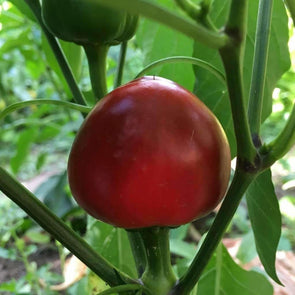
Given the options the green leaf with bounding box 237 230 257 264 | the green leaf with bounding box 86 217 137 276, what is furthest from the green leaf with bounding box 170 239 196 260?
the green leaf with bounding box 86 217 137 276

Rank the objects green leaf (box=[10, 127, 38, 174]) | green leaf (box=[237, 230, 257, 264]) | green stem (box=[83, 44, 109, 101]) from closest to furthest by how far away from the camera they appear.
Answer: green stem (box=[83, 44, 109, 101]) → green leaf (box=[237, 230, 257, 264]) → green leaf (box=[10, 127, 38, 174])

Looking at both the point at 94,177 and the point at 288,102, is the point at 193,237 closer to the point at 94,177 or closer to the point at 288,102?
the point at 288,102

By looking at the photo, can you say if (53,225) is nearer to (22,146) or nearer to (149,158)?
(149,158)

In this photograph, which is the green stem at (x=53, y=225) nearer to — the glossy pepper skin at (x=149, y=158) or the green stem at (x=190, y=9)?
the glossy pepper skin at (x=149, y=158)

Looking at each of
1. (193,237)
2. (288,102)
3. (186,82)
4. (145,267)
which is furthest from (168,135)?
(288,102)

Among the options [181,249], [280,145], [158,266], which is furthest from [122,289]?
[181,249]

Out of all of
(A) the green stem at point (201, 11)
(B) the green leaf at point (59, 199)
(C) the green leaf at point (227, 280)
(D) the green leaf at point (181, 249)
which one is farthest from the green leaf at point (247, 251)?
(A) the green stem at point (201, 11)

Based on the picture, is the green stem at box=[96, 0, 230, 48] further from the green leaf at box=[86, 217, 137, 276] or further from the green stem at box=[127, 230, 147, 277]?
the green leaf at box=[86, 217, 137, 276]
